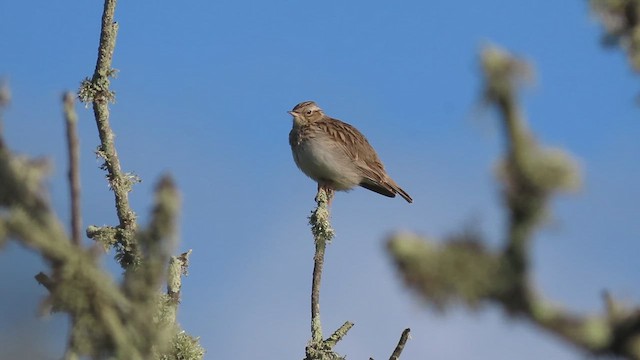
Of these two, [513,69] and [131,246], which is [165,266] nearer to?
[513,69]

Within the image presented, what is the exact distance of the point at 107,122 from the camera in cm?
657

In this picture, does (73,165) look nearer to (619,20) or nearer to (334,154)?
(619,20)

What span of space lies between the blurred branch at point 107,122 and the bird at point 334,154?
720 centimetres

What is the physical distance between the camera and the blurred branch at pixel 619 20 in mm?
2889

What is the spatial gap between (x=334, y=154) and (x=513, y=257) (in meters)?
12.9

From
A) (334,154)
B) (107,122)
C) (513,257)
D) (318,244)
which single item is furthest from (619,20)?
(334,154)

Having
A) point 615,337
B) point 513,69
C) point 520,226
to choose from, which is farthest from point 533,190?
point 615,337

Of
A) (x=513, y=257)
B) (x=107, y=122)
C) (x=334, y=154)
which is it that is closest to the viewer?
(x=513, y=257)

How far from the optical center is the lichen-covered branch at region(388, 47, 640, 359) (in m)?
1.45

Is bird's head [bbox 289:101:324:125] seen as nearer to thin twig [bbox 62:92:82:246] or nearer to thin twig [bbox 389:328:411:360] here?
thin twig [bbox 389:328:411:360]

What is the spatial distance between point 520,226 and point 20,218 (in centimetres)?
86

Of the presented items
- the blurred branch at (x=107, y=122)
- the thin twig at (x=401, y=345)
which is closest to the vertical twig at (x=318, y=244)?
the blurred branch at (x=107, y=122)

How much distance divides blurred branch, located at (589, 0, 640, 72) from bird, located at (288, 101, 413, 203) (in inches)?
423

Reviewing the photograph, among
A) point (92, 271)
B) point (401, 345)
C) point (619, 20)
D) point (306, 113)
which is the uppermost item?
point (306, 113)
